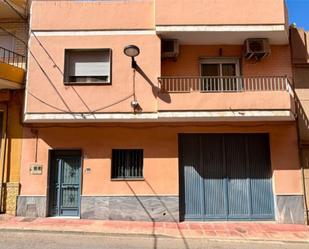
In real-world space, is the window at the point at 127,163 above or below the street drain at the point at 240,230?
above

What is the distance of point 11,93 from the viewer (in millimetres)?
10750

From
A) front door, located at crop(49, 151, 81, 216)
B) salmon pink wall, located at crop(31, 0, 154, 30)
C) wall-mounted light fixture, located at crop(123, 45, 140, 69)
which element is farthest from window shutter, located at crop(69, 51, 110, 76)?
front door, located at crop(49, 151, 81, 216)

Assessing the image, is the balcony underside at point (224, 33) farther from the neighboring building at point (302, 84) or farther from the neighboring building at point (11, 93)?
the neighboring building at point (11, 93)

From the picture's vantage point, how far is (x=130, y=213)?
33.1ft

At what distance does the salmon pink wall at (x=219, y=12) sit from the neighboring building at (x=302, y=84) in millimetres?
1388

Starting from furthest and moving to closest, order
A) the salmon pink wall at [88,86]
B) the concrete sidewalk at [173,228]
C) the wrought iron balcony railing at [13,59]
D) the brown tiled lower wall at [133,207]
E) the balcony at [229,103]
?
the wrought iron balcony railing at [13,59] < the brown tiled lower wall at [133,207] < the salmon pink wall at [88,86] < the balcony at [229,103] < the concrete sidewalk at [173,228]

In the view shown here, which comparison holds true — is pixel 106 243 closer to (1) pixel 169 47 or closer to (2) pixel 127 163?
(2) pixel 127 163

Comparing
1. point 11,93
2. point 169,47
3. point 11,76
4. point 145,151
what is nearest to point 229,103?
point 169,47

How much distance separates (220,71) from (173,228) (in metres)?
5.80

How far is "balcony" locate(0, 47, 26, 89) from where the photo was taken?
9.81 metres

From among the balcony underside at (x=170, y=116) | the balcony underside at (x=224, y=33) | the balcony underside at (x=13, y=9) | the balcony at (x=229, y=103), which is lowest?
the balcony underside at (x=170, y=116)

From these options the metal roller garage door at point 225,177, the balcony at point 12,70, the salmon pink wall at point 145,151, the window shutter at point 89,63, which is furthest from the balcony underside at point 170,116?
the window shutter at point 89,63

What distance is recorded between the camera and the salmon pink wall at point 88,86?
986cm

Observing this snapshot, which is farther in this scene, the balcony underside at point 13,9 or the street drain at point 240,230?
the balcony underside at point 13,9
